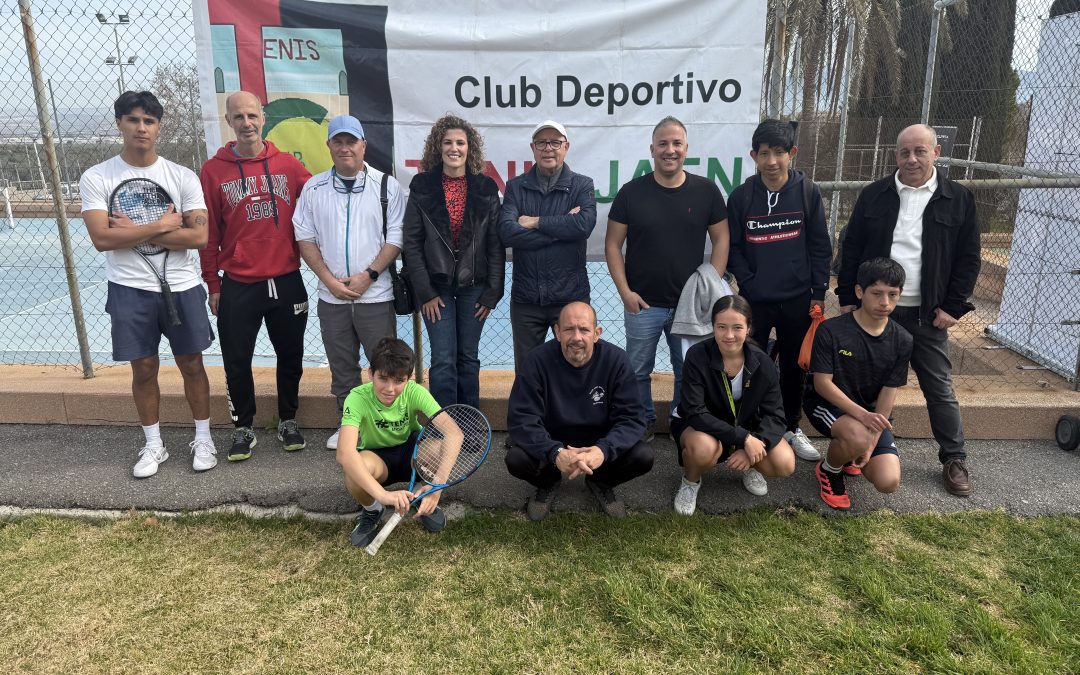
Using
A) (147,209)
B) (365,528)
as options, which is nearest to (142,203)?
(147,209)

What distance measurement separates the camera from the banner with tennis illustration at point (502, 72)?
4613 mm

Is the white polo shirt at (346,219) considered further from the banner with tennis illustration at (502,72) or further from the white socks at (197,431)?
the white socks at (197,431)

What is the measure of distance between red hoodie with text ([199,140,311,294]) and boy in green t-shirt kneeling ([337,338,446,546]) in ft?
3.64

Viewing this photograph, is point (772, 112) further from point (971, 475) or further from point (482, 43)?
point (971, 475)

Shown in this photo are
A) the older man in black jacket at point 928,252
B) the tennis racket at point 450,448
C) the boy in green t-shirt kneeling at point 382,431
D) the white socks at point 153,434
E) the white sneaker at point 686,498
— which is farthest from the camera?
the white socks at point 153,434

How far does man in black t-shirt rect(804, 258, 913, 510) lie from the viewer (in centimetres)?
377

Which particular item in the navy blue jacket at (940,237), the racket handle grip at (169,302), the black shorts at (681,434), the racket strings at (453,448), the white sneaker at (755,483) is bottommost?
the white sneaker at (755,483)

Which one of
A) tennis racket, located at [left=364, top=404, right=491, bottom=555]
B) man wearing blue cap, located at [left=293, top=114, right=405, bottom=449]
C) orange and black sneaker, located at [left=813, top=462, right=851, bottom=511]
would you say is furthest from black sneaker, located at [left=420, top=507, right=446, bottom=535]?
orange and black sneaker, located at [left=813, top=462, right=851, bottom=511]

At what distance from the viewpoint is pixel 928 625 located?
2818 mm

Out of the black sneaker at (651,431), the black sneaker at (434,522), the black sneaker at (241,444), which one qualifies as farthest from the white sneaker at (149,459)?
the black sneaker at (651,431)

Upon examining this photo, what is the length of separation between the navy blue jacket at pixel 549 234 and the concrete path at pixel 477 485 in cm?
114

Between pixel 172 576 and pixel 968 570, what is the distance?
11.9ft

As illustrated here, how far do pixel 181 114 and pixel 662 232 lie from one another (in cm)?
345

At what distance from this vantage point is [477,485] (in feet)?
13.3
